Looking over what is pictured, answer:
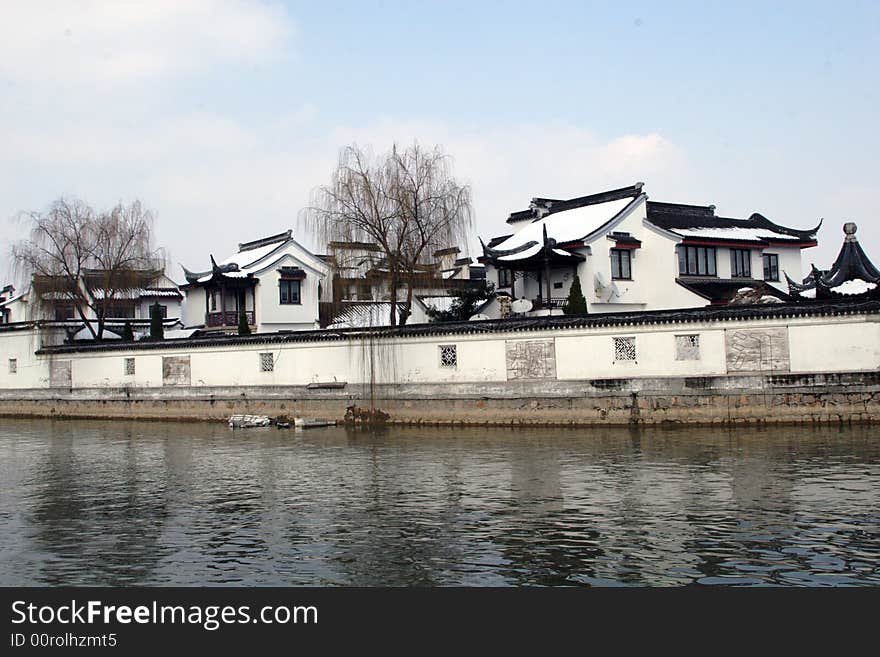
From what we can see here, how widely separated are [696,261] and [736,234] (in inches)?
107

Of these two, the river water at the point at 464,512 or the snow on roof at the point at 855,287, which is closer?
the river water at the point at 464,512

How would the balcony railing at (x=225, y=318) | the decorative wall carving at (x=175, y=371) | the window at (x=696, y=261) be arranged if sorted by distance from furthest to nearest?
1. the balcony railing at (x=225, y=318)
2. the window at (x=696, y=261)
3. the decorative wall carving at (x=175, y=371)

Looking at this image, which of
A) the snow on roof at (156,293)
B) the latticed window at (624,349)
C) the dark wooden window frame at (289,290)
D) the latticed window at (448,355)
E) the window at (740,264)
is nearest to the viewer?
the latticed window at (624,349)

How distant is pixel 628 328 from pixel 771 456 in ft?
26.9

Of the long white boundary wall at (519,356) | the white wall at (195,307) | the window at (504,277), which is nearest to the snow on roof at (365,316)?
the window at (504,277)

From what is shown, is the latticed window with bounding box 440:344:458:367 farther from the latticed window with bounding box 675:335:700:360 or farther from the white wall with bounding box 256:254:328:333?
the white wall with bounding box 256:254:328:333

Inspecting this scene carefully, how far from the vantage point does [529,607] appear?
860 cm

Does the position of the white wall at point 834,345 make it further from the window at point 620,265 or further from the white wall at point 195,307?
the white wall at point 195,307

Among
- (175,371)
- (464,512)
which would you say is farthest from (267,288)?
(464,512)

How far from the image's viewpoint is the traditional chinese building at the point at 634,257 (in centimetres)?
3594

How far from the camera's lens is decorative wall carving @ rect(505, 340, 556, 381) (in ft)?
88.0

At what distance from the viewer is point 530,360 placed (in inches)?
1067

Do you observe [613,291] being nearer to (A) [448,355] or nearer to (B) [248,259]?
(A) [448,355]

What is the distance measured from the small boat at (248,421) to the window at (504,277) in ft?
44.0
